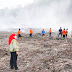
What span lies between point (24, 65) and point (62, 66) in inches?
95.4

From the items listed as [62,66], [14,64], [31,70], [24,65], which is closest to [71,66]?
[62,66]

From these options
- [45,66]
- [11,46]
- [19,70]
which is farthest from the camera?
[45,66]

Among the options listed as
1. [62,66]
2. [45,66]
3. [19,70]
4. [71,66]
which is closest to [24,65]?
[19,70]

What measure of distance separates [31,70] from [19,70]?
0.70 meters

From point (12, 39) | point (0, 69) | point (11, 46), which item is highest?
point (12, 39)

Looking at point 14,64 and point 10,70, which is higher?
point 14,64

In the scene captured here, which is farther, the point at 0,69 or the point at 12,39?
the point at 0,69

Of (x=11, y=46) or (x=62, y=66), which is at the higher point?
(x=11, y=46)

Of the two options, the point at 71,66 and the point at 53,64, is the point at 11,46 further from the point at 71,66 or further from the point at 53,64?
the point at 71,66

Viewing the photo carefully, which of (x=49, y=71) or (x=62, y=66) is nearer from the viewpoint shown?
(x=49, y=71)

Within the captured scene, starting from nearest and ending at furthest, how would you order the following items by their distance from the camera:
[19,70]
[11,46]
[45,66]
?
[11,46]
[19,70]
[45,66]

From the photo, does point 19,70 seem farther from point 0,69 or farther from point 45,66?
point 45,66

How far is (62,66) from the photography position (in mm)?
6969

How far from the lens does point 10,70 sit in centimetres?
662
